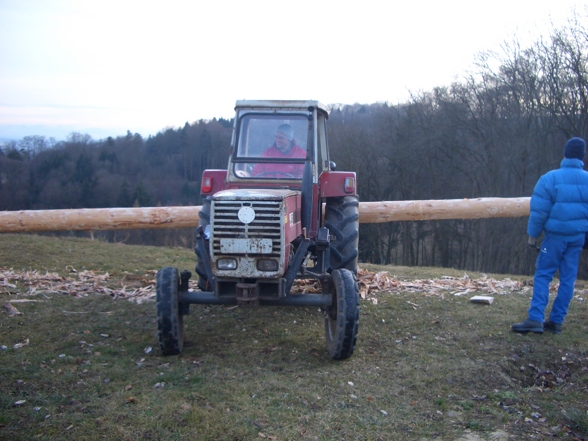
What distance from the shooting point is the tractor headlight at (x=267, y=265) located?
192 inches

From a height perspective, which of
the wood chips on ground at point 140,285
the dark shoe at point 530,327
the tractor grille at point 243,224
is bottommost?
the dark shoe at point 530,327

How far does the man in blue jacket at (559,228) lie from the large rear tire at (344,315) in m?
2.17

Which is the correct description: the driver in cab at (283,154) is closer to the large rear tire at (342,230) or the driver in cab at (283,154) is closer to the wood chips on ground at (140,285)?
the large rear tire at (342,230)

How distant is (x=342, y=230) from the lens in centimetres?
672

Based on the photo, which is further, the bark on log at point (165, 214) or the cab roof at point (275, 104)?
the bark on log at point (165, 214)

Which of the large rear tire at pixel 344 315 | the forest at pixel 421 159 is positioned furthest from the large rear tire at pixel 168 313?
the forest at pixel 421 159

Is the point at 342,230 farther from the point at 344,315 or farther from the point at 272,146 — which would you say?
the point at 344,315

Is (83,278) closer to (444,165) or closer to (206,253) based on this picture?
(206,253)

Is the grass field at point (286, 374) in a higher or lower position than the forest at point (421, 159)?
lower

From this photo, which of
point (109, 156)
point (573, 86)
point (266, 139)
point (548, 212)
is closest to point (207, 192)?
point (266, 139)

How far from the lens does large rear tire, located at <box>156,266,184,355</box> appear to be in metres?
4.99

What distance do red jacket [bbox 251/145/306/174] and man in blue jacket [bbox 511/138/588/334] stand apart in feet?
8.57

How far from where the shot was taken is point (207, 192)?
6.61 meters

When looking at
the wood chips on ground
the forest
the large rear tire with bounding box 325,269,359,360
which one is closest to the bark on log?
the wood chips on ground
